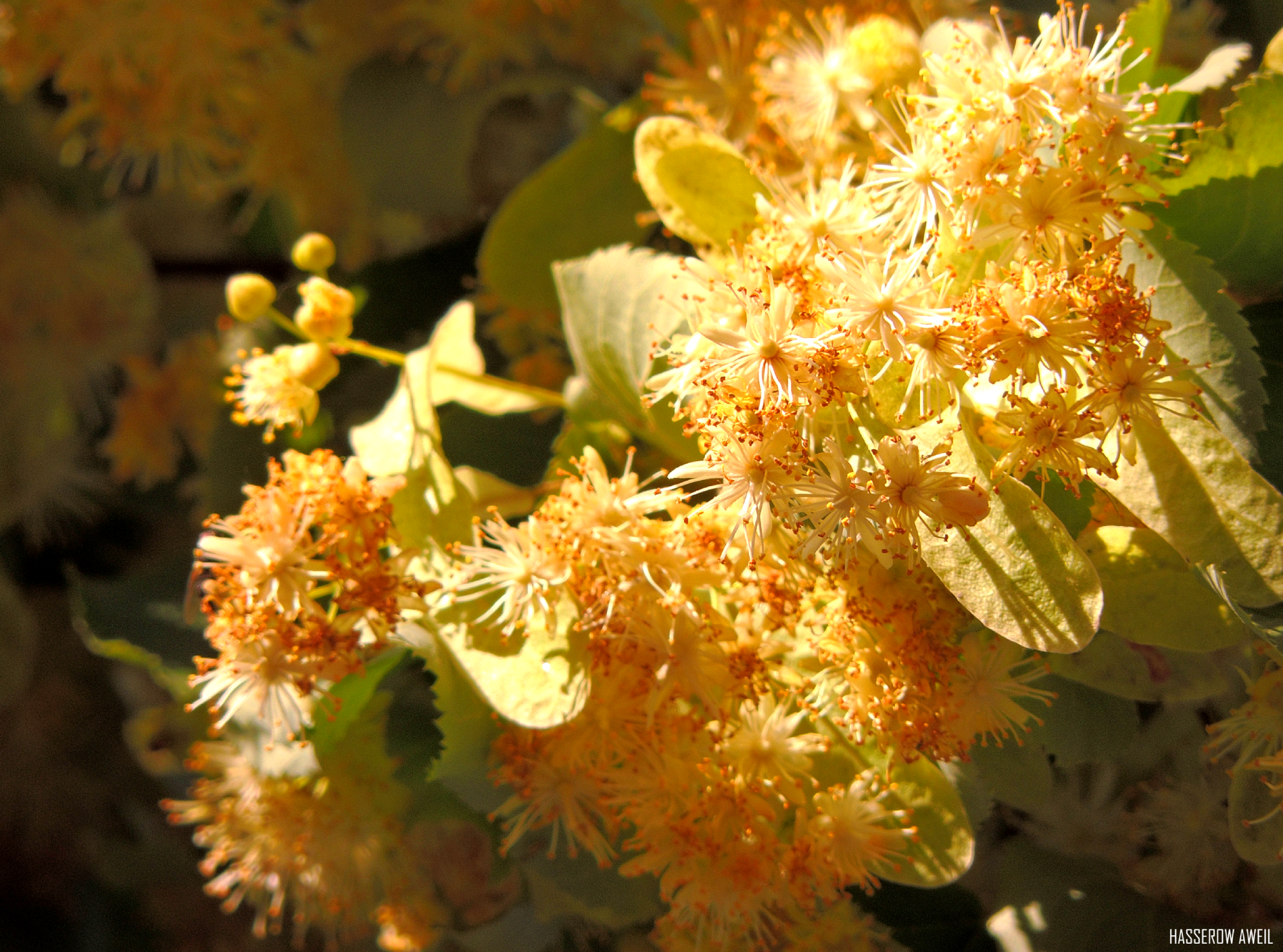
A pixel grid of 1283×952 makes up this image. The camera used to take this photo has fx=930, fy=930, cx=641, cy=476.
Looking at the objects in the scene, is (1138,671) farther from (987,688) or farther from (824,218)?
(824,218)

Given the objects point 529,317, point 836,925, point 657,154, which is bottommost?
point 836,925

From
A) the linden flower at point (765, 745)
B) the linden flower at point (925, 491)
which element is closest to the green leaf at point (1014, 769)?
the linden flower at point (765, 745)

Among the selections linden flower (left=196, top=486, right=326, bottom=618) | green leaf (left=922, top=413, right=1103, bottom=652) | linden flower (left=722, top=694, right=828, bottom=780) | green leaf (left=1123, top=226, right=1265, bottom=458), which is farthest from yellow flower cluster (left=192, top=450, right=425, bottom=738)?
green leaf (left=1123, top=226, right=1265, bottom=458)

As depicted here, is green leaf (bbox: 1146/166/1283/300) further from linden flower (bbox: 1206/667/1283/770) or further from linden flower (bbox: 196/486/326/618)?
linden flower (bbox: 196/486/326/618)

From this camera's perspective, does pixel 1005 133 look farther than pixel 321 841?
No

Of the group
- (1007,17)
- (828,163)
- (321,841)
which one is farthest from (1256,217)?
(321,841)

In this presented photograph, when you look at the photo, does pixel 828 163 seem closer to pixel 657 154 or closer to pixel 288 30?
pixel 657 154
